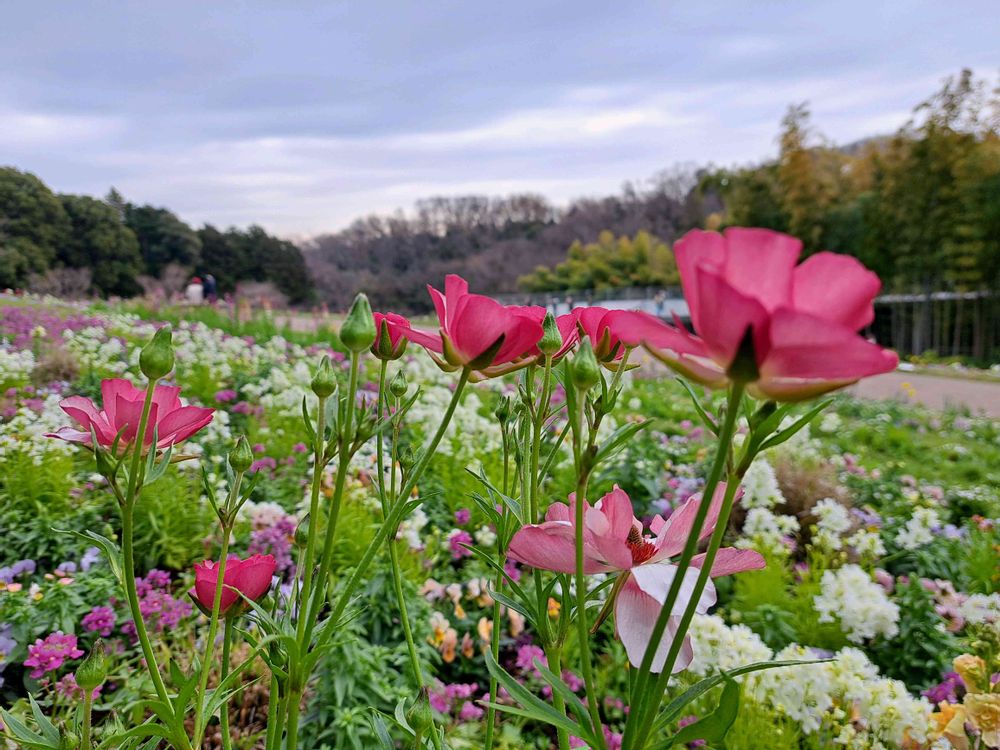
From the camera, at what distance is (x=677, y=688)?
1507 millimetres

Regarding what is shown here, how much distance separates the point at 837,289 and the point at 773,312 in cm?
5

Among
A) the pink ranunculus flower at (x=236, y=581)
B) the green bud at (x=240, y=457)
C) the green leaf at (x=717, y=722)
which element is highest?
the green bud at (x=240, y=457)

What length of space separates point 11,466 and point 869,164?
715 inches

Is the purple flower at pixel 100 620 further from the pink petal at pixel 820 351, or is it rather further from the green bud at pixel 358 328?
the pink petal at pixel 820 351

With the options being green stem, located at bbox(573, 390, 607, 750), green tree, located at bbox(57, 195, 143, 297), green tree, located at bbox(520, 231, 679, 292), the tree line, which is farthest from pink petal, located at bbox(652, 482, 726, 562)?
green tree, located at bbox(520, 231, 679, 292)

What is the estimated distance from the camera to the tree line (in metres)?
19.5

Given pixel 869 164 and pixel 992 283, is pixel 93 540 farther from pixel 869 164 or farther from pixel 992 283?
pixel 869 164

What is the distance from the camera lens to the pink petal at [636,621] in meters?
0.44

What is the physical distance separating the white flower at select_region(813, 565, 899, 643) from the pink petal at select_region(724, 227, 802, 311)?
1795 mm

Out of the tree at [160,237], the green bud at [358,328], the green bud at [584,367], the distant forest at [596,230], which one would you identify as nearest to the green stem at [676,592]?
the green bud at [584,367]

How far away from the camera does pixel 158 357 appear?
472 mm

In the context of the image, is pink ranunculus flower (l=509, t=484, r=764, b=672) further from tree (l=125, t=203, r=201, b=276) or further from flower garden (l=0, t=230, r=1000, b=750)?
tree (l=125, t=203, r=201, b=276)

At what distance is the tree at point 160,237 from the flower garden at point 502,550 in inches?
916

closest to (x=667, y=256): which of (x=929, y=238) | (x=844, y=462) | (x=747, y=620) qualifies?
(x=929, y=238)
